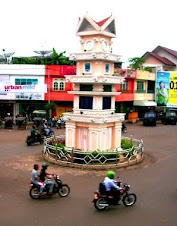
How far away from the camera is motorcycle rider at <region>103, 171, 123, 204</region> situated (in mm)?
10723

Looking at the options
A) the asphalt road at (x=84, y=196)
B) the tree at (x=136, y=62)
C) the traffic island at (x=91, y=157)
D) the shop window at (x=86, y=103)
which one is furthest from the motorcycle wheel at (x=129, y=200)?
the tree at (x=136, y=62)

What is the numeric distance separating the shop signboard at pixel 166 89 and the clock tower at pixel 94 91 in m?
26.3

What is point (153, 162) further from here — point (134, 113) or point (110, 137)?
point (134, 113)

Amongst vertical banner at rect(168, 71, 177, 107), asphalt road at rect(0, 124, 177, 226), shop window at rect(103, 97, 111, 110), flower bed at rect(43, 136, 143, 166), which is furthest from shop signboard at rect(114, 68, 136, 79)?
flower bed at rect(43, 136, 143, 166)

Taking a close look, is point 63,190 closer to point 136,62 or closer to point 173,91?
point 173,91

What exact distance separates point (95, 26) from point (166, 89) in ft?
93.1

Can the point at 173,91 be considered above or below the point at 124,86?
below

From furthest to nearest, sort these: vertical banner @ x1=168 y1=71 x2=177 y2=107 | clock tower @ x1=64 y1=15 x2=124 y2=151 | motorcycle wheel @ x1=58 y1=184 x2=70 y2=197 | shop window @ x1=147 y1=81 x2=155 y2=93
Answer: shop window @ x1=147 y1=81 x2=155 y2=93 → vertical banner @ x1=168 y1=71 x2=177 y2=107 → clock tower @ x1=64 y1=15 x2=124 y2=151 → motorcycle wheel @ x1=58 y1=184 x2=70 y2=197

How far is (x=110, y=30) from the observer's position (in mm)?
18812

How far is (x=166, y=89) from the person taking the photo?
145ft

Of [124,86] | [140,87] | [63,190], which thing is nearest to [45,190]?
[63,190]

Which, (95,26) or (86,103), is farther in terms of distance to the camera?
(86,103)

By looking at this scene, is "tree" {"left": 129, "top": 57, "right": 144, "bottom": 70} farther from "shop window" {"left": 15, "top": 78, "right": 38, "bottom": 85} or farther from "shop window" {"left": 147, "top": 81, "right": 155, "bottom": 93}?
"shop window" {"left": 15, "top": 78, "right": 38, "bottom": 85}

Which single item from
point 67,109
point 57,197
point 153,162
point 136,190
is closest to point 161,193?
point 136,190
